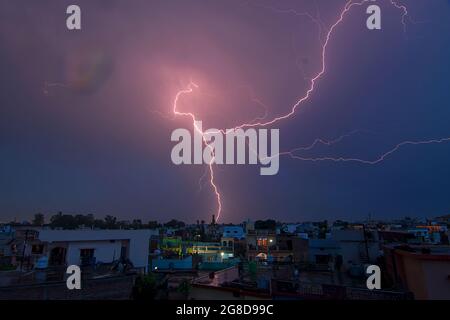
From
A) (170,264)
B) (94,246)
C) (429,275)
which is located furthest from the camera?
(170,264)

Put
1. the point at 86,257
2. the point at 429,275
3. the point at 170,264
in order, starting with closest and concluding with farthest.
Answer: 1. the point at 429,275
2. the point at 86,257
3. the point at 170,264

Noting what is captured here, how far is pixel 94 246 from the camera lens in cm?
1231

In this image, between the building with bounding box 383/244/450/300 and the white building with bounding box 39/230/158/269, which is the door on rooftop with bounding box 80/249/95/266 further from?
the building with bounding box 383/244/450/300

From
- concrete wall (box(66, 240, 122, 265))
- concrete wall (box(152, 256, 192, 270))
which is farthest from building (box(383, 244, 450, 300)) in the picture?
concrete wall (box(66, 240, 122, 265))

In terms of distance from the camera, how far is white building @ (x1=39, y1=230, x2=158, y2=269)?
11804 mm

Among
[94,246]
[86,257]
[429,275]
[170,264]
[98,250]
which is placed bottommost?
[170,264]

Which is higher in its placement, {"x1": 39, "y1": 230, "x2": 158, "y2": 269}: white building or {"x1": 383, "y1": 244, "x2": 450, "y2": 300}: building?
{"x1": 383, "y1": 244, "x2": 450, "y2": 300}: building

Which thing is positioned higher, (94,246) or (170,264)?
(94,246)

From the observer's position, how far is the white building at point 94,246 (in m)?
11.8

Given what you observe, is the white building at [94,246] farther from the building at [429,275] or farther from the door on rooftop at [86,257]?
the building at [429,275]

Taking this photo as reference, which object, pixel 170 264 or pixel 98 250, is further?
pixel 170 264

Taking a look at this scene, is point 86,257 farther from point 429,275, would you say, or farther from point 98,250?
point 429,275

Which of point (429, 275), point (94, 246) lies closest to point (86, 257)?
point (94, 246)
